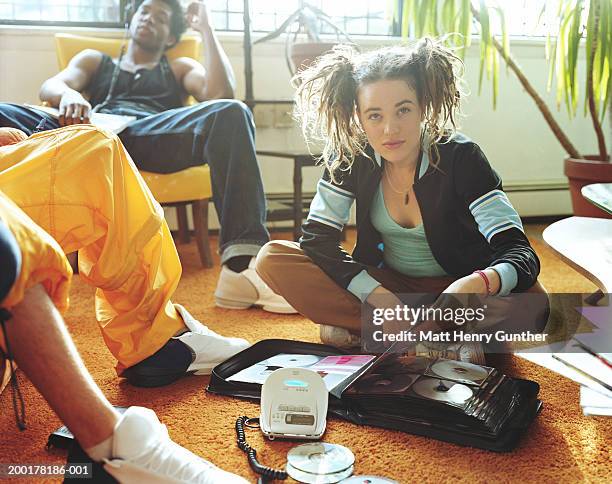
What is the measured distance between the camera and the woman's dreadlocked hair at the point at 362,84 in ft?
5.06

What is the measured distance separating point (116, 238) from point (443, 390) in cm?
62

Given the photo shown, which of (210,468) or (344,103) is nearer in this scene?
(210,468)

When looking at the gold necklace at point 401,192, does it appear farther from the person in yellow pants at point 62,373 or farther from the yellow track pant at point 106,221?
the person in yellow pants at point 62,373

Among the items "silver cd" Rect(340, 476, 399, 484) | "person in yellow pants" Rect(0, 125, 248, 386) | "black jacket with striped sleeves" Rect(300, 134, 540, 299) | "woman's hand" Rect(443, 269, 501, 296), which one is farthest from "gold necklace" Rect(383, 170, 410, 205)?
"silver cd" Rect(340, 476, 399, 484)

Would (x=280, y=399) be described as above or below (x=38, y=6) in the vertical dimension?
below

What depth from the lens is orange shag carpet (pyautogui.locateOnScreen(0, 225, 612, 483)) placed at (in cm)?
111

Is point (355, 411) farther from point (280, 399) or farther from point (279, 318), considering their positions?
point (279, 318)

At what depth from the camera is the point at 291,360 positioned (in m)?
1.52

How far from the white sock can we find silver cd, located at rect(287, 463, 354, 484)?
32cm

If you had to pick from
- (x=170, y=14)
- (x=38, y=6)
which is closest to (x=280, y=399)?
(x=170, y=14)

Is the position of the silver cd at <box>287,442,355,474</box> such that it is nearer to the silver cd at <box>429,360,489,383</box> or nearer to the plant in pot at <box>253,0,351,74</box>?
the silver cd at <box>429,360,489,383</box>

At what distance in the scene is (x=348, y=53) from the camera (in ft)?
5.41

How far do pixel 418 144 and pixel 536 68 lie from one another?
2.15m

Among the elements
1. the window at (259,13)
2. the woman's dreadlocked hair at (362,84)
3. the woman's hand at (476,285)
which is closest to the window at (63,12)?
the window at (259,13)
